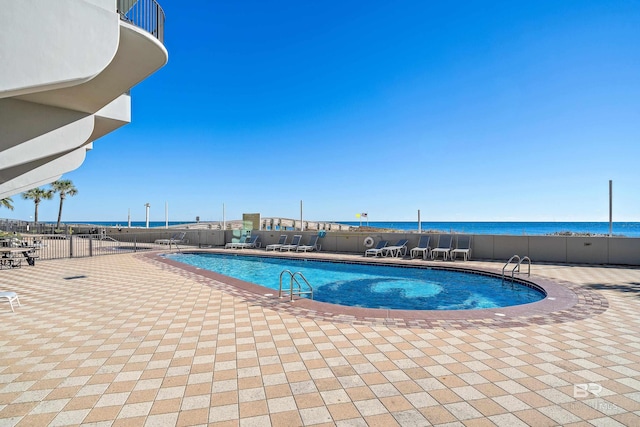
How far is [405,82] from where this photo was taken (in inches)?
540

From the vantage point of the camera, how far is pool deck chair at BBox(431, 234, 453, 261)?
11.2 metres

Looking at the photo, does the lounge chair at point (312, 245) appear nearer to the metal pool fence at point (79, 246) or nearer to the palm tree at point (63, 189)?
Answer: the metal pool fence at point (79, 246)

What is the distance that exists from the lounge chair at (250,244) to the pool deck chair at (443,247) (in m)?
8.49

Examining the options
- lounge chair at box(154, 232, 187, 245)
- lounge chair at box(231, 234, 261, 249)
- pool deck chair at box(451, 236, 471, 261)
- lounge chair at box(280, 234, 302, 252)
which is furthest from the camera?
lounge chair at box(154, 232, 187, 245)

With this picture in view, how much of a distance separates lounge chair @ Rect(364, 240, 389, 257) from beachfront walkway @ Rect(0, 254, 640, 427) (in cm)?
752

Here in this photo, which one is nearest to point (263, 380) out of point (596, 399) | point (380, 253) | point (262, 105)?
point (596, 399)

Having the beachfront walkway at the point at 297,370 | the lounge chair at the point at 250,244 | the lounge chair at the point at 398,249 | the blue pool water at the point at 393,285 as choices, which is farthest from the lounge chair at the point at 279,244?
the beachfront walkway at the point at 297,370

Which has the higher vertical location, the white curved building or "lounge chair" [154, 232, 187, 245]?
the white curved building

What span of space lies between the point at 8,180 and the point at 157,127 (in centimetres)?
1341

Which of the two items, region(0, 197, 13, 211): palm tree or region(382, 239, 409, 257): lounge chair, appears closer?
region(382, 239, 409, 257): lounge chair

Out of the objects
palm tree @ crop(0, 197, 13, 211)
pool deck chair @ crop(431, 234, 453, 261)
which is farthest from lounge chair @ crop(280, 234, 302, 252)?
palm tree @ crop(0, 197, 13, 211)

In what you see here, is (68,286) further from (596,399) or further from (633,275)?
(633,275)

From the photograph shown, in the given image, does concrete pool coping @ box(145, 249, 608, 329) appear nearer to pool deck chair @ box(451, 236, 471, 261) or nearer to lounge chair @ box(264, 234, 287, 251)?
pool deck chair @ box(451, 236, 471, 261)

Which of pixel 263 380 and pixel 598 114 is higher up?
pixel 598 114
